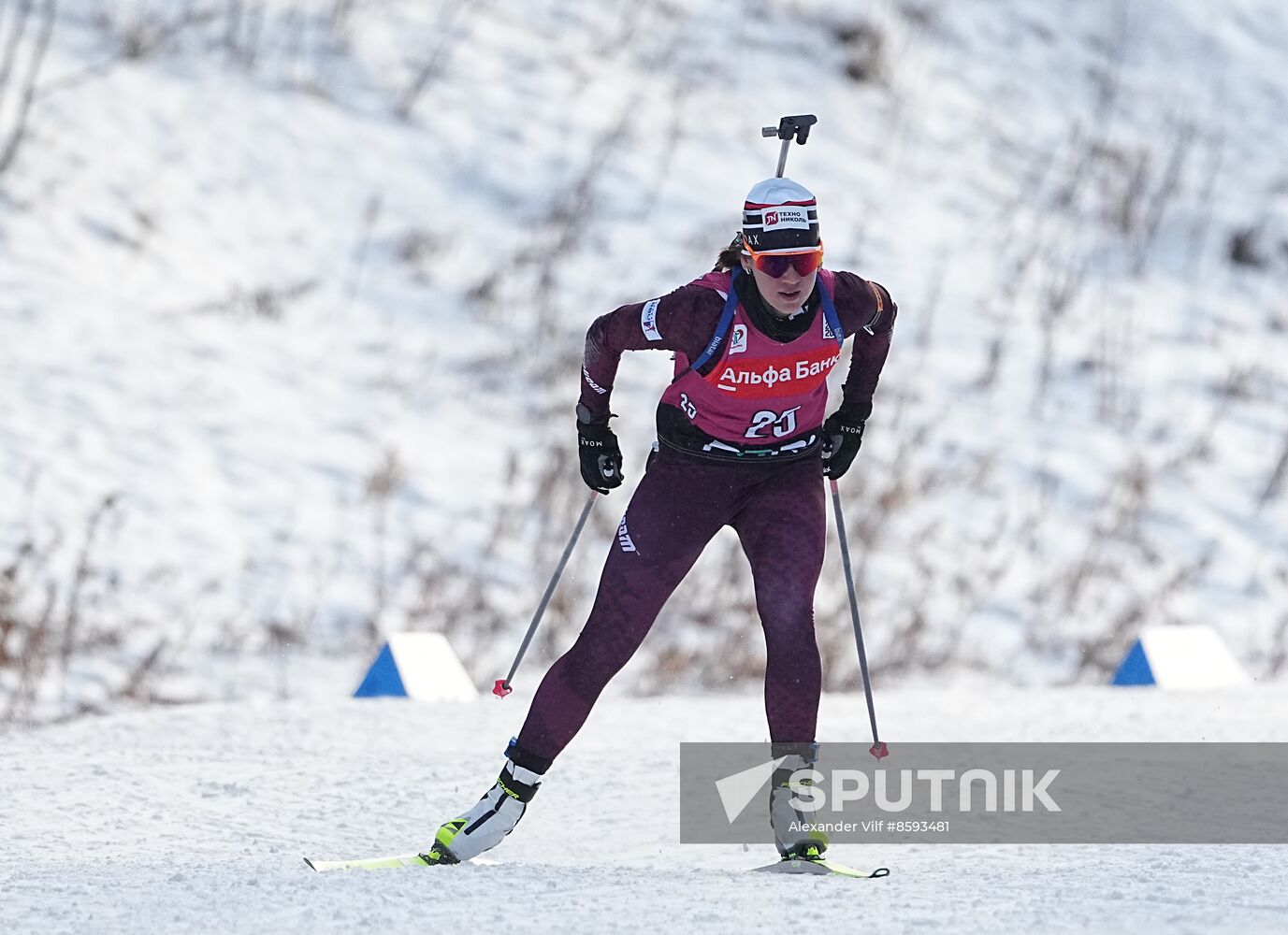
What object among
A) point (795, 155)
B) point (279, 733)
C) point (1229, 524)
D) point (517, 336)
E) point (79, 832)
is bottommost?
point (79, 832)

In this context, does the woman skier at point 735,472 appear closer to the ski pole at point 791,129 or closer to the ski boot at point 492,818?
the ski boot at point 492,818

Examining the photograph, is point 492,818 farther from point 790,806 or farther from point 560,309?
point 560,309

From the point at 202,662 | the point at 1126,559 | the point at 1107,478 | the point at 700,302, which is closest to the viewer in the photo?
the point at 700,302

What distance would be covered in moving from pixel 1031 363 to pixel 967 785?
800 cm

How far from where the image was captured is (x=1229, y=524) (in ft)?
40.2

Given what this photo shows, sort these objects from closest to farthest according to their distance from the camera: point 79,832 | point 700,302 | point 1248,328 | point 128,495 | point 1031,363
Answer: point 700,302
point 79,832
point 128,495
point 1031,363
point 1248,328

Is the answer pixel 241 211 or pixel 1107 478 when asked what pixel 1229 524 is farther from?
pixel 241 211

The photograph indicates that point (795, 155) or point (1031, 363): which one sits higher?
point (795, 155)

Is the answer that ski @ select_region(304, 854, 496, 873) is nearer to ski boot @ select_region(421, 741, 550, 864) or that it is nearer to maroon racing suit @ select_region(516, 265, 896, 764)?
ski boot @ select_region(421, 741, 550, 864)

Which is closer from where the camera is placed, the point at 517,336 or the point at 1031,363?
the point at 517,336

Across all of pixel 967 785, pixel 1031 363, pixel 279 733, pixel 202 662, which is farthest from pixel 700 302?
pixel 1031 363

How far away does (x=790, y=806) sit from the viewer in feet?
15.0

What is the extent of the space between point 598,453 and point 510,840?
4.82 feet

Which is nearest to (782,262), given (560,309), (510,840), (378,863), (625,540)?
(625,540)
